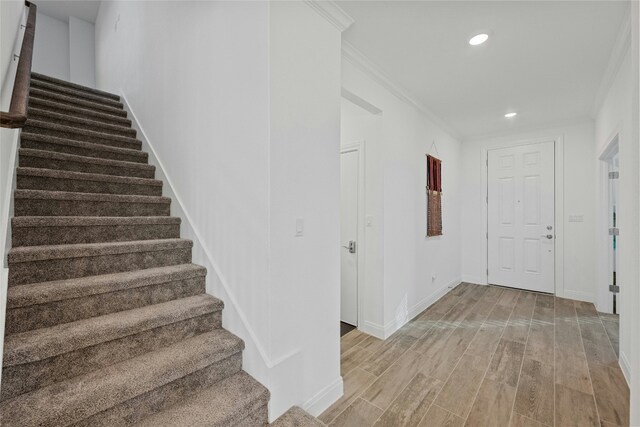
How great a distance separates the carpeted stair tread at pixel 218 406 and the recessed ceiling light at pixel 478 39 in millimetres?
2907

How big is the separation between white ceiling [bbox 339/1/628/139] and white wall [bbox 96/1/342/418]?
543 mm

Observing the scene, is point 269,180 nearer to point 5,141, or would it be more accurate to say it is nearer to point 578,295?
point 5,141

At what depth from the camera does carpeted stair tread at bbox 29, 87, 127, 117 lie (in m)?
2.91

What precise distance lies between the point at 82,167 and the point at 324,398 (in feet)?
8.47

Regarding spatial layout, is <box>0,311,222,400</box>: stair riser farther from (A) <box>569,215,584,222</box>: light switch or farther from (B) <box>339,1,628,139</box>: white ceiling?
(A) <box>569,215,584,222</box>: light switch

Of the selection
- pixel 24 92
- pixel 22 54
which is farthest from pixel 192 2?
pixel 24 92

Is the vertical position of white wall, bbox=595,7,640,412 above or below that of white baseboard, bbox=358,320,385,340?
above

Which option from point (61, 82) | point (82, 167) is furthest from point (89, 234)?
point (61, 82)

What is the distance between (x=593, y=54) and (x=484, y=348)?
276 centimetres

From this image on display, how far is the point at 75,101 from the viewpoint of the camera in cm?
317

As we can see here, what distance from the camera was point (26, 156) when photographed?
2.10m

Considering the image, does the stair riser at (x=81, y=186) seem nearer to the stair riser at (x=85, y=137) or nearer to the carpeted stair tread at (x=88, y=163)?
the carpeted stair tread at (x=88, y=163)

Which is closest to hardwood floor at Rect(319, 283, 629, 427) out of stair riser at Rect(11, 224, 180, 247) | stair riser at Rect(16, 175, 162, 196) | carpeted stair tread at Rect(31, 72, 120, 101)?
stair riser at Rect(11, 224, 180, 247)

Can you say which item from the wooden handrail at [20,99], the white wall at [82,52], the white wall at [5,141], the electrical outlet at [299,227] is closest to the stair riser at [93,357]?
the white wall at [5,141]
